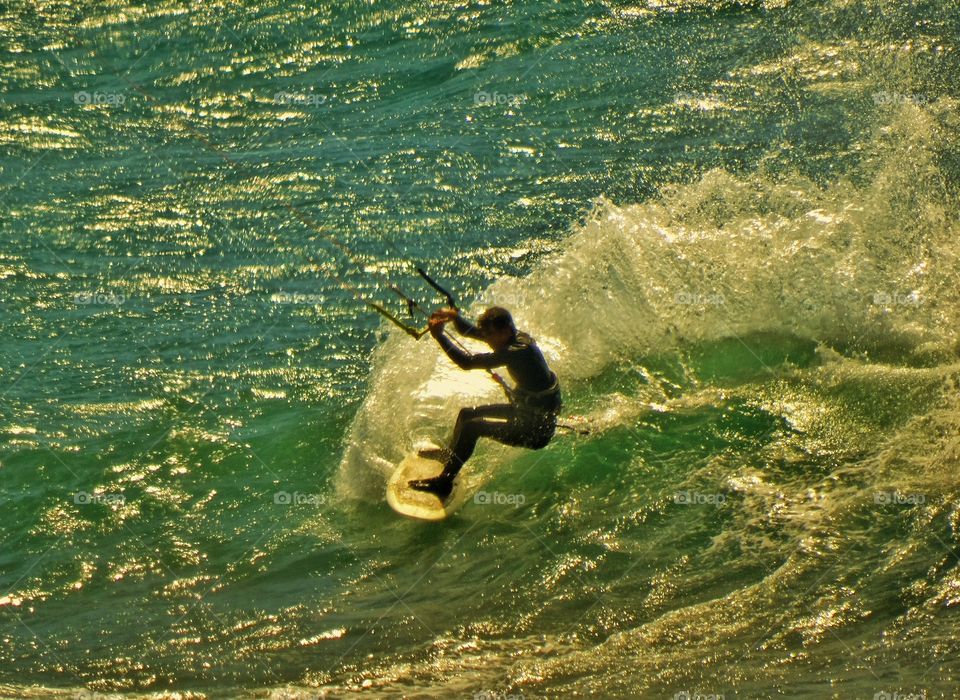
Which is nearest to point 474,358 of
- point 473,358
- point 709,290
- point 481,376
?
point 473,358

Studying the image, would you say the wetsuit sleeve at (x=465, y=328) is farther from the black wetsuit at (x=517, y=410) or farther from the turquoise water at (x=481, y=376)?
the turquoise water at (x=481, y=376)

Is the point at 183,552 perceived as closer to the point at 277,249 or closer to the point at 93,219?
the point at 277,249

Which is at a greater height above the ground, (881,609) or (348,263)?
(348,263)

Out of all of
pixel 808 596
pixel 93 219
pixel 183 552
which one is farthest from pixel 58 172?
pixel 808 596

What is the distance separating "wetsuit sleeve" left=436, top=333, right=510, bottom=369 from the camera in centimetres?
860

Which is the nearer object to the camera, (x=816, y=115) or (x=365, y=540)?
(x=365, y=540)

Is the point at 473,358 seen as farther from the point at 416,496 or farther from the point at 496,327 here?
the point at 416,496

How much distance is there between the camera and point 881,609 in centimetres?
794

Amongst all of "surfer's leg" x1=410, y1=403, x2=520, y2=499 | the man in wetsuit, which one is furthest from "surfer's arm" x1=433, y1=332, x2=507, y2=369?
"surfer's leg" x1=410, y1=403, x2=520, y2=499

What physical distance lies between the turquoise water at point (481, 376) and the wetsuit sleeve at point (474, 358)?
1.37m

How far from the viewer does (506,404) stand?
911 centimetres

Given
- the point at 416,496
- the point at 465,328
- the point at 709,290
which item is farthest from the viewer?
Answer: the point at 709,290

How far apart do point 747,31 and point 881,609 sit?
13.1 m

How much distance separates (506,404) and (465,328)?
806mm
